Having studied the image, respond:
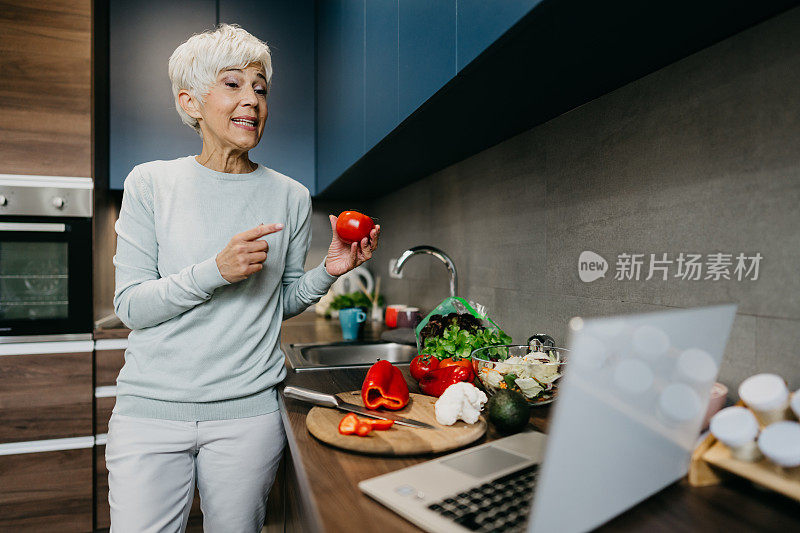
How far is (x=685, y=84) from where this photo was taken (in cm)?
87

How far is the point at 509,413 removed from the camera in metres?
0.83

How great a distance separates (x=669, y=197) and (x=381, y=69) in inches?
33.8

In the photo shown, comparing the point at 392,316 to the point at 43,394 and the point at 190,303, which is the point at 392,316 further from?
the point at 43,394

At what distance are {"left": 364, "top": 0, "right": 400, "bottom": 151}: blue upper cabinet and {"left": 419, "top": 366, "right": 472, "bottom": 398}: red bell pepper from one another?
612 millimetres

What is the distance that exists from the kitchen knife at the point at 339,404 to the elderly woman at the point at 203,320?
0.19 meters

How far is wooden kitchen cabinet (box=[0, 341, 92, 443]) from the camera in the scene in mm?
1938

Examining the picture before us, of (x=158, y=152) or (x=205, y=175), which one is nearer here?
(x=205, y=175)

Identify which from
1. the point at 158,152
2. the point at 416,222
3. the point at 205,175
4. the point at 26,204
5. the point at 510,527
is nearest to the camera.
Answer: the point at 510,527

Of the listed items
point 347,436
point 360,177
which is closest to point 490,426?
point 347,436

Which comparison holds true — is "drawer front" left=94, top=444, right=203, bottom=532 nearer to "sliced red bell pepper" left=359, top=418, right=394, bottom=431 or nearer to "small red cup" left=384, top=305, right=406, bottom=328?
"small red cup" left=384, top=305, right=406, bottom=328

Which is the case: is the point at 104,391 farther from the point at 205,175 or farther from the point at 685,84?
the point at 685,84


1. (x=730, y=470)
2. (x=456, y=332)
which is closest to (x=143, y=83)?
(x=456, y=332)

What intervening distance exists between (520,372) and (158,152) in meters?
2.25

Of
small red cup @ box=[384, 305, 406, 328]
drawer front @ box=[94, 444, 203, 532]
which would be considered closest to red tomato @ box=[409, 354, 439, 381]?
small red cup @ box=[384, 305, 406, 328]
